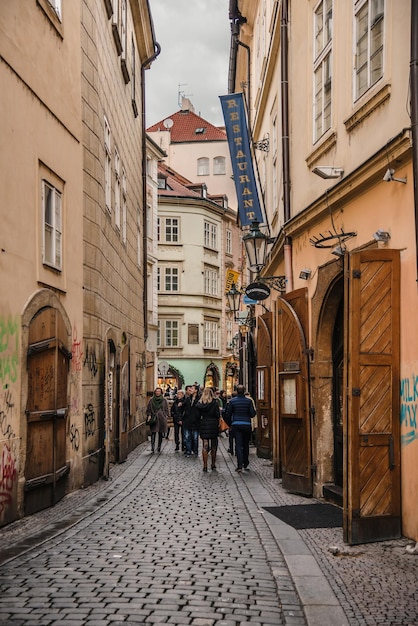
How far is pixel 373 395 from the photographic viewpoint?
840 centimetres

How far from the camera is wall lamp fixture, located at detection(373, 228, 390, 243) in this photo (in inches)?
344

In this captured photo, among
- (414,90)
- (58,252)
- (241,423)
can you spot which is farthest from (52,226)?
(241,423)

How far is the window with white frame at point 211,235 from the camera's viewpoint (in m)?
55.5

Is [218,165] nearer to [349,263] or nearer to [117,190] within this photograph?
[117,190]

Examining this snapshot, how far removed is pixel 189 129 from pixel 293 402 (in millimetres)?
59289

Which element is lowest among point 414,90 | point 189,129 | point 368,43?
point 414,90

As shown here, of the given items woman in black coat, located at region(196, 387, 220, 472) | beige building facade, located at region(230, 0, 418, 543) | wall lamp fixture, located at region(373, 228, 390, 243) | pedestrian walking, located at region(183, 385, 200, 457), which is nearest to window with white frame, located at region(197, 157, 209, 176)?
pedestrian walking, located at region(183, 385, 200, 457)

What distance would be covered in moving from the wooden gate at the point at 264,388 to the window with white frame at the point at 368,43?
8.31 metres

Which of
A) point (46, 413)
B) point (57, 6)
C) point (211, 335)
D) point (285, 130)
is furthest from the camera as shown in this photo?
point (211, 335)

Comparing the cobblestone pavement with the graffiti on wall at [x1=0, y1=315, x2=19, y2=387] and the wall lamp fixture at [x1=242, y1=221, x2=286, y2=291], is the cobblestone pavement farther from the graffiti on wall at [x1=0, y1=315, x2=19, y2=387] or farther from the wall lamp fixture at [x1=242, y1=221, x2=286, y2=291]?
the wall lamp fixture at [x1=242, y1=221, x2=286, y2=291]

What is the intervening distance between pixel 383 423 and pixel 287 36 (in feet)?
29.0

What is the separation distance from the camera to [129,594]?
6.29 meters

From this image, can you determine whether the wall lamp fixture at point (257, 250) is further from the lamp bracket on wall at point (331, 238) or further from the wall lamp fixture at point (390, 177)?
the wall lamp fixture at point (390, 177)

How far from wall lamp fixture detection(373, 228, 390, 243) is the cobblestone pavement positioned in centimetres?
314
